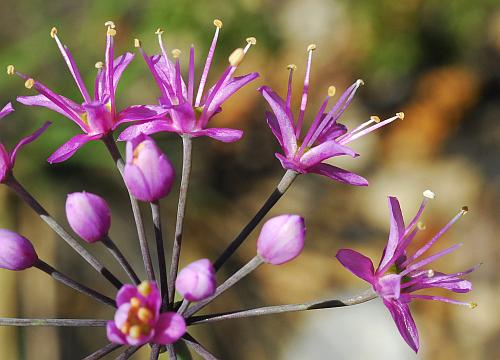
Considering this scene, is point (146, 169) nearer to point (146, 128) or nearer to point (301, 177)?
point (146, 128)

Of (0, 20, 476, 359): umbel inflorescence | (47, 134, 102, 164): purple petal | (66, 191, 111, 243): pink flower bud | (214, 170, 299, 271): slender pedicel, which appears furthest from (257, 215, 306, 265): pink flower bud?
(47, 134, 102, 164): purple petal

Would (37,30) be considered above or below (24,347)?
above

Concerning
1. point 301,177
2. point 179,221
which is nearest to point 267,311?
point 179,221

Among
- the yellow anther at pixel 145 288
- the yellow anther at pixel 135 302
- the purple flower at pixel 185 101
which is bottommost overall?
the yellow anther at pixel 135 302

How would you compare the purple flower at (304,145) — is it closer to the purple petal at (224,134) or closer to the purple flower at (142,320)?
the purple petal at (224,134)

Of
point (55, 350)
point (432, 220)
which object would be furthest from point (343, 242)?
point (55, 350)

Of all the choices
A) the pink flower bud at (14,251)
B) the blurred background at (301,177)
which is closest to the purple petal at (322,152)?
the pink flower bud at (14,251)

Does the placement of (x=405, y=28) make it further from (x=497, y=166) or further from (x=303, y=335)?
(x=303, y=335)

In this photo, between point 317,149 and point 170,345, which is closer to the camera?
point 170,345
